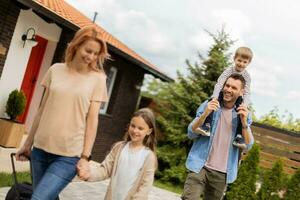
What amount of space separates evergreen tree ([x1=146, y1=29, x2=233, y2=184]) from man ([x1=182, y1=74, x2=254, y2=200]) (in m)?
10.4

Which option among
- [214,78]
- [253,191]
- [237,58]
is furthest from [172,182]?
[237,58]

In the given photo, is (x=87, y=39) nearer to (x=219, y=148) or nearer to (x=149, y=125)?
(x=149, y=125)

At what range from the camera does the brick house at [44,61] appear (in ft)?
31.7

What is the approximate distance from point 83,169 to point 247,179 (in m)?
7.95

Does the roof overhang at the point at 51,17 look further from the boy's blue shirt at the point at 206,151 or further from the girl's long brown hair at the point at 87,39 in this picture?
the girl's long brown hair at the point at 87,39

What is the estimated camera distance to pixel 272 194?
10625mm

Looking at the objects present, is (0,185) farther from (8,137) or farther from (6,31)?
(6,31)

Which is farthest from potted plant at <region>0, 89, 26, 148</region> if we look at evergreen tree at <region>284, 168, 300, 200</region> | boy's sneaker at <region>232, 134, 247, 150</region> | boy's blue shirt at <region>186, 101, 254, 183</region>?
boy's sneaker at <region>232, 134, 247, 150</region>

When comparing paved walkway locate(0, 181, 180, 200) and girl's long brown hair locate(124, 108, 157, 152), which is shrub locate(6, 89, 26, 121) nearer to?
paved walkway locate(0, 181, 180, 200)

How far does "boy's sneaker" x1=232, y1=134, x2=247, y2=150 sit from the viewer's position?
15.0 feet

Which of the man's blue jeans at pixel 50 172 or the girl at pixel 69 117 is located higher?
the girl at pixel 69 117

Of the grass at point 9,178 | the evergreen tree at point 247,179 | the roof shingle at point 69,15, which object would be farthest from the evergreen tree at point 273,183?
the grass at point 9,178

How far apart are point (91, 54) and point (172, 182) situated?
1184 cm

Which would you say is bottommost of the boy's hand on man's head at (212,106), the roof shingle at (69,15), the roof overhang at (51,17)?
the boy's hand on man's head at (212,106)
